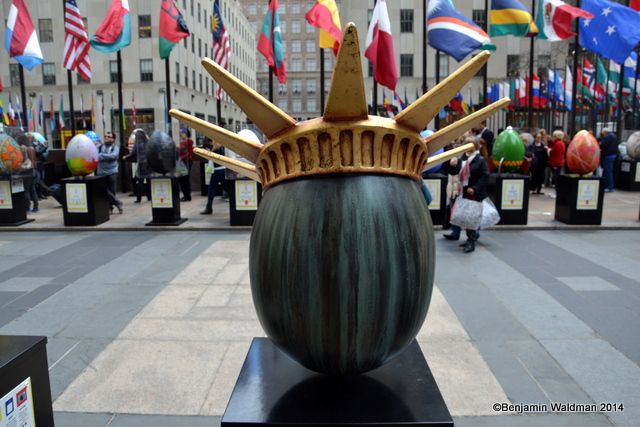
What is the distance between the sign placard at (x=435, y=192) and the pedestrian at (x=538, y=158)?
5481 millimetres

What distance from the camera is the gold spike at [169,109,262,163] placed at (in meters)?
2.24

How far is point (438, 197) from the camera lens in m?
10.9

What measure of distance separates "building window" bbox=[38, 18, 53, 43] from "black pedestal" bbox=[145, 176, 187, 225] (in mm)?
37674

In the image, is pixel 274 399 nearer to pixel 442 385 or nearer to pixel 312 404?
pixel 312 404

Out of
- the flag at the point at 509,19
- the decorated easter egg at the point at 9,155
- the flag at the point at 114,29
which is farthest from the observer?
the flag at the point at 114,29

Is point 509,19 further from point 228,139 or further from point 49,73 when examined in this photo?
point 49,73

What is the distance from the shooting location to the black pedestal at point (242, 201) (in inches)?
436

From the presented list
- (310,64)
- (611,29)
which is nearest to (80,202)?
(611,29)

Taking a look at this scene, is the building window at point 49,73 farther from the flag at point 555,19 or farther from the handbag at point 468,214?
the handbag at point 468,214

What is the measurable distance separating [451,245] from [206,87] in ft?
153

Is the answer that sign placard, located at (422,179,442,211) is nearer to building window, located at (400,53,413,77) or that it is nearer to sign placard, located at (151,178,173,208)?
sign placard, located at (151,178,173,208)

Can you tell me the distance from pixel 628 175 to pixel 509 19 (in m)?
7.51

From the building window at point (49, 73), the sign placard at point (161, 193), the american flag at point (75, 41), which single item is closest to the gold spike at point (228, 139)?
the sign placard at point (161, 193)

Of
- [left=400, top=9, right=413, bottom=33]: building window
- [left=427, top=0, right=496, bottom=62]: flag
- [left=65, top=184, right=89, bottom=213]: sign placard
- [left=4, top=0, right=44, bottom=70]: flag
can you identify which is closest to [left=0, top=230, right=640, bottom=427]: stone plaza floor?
[left=65, top=184, right=89, bottom=213]: sign placard
